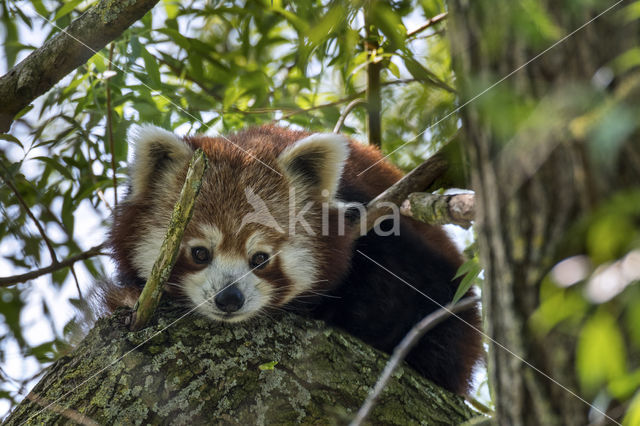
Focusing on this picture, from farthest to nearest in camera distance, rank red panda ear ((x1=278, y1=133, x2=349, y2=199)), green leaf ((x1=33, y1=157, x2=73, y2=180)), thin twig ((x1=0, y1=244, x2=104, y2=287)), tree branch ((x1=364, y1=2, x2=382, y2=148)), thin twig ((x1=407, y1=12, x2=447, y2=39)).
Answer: green leaf ((x1=33, y1=157, x2=73, y2=180)) < thin twig ((x1=407, y1=12, x2=447, y2=39)) < tree branch ((x1=364, y1=2, x2=382, y2=148)) < thin twig ((x1=0, y1=244, x2=104, y2=287)) < red panda ear ((x1=278, y1=133, x2=349, y2=199))

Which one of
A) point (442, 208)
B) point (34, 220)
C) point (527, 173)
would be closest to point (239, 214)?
point (442, 208)

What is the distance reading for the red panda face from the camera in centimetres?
312

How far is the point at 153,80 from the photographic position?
11.2 ft

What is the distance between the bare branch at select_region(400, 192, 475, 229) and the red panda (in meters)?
0.77

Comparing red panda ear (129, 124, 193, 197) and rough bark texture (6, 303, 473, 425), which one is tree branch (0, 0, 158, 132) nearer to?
red panda ear (129, 124, 193, 197)

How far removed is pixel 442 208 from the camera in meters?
2.30

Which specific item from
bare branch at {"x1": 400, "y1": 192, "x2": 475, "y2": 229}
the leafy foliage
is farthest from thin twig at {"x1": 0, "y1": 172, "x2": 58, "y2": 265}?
bare branch at {"x1": 400, "y1": 192, "x2": 475, "y2": 229}

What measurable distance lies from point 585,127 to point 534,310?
38 centimetres

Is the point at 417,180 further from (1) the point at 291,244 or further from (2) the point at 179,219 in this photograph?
(2) the point at 179,219

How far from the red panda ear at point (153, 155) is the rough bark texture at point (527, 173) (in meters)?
2.12

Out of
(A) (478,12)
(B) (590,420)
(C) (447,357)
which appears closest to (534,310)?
(B) (590,420)

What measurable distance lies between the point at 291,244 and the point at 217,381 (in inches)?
45.4

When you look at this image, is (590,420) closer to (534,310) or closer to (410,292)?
(534,310)

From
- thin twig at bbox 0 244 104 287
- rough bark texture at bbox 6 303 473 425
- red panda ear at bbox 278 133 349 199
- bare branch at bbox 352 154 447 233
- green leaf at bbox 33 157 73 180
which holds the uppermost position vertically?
green leaf at bbox 33 157 73 180
